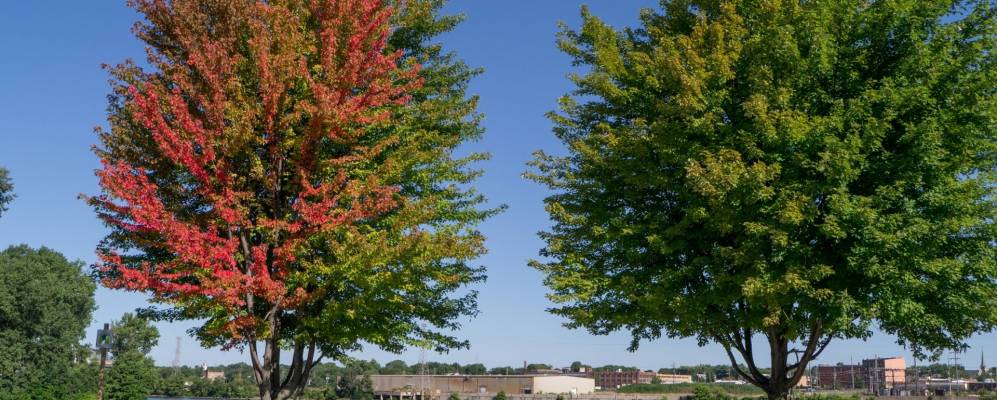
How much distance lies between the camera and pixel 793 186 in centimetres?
1563

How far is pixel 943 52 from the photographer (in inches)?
630

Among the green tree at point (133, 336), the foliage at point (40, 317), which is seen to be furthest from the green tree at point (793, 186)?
the green tree at point (133, 336)

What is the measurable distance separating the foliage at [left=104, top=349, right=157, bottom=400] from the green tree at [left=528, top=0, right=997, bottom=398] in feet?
167

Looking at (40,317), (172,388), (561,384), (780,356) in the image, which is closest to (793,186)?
(780,356)

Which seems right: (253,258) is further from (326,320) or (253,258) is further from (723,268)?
(723,268)

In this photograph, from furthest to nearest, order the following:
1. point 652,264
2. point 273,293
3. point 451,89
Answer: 1. point 451,89
2. point 652,264
3. point 273,293

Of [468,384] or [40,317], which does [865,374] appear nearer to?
[468,384]

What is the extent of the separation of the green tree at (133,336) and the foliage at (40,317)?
70.8ft

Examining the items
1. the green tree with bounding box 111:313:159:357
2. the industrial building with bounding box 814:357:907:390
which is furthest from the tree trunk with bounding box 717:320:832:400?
the industrial building with bounding box 814:357:907:390

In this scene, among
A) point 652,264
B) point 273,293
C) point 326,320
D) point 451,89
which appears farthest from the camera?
point 451,89

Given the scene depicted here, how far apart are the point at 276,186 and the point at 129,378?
219 feet

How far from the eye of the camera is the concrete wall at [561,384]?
4129 inches

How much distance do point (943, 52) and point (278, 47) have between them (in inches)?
572

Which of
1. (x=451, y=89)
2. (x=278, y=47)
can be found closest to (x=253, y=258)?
(x=278, y=47)
